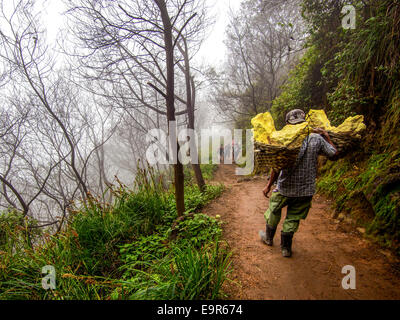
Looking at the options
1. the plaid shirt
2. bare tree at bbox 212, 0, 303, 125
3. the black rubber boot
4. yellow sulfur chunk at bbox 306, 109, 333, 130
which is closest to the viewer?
the plaid shirt

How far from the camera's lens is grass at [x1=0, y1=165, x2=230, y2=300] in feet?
5.28

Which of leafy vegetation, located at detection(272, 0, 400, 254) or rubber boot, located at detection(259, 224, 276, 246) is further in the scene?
rubber boot, located at detection(259, 224, 276, 246)

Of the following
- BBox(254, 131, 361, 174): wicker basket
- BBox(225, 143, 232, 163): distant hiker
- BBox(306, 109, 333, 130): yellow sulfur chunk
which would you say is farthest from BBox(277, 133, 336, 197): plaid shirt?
BBox(225, 143, 232, 163): distant hiker

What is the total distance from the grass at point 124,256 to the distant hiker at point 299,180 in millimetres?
886

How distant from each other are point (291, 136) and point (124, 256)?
2.87 m

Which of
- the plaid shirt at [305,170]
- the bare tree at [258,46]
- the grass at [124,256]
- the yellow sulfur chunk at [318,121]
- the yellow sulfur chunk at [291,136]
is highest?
the bare tree at [258,46]

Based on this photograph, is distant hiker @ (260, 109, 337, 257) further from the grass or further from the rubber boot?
the grass

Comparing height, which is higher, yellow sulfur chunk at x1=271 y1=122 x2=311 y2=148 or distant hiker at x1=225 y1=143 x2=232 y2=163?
yellow sulfur chunk at x1=271 y1=122 x2=311 y2=148

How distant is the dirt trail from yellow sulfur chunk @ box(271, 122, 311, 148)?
1511mm

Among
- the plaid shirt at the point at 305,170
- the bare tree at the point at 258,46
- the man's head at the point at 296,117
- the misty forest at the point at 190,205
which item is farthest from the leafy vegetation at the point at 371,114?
the bare tree at the point at 258,46

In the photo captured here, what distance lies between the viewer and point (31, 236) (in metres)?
2.96

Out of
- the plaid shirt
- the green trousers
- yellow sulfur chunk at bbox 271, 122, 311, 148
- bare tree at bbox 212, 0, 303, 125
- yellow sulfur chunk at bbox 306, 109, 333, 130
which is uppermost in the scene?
bare tree at bbox 212, 0, 303, 125

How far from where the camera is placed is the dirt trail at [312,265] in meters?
1.62

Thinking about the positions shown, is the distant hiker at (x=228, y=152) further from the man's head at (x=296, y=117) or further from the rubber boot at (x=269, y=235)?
the man's head at (x=296, y=117)
